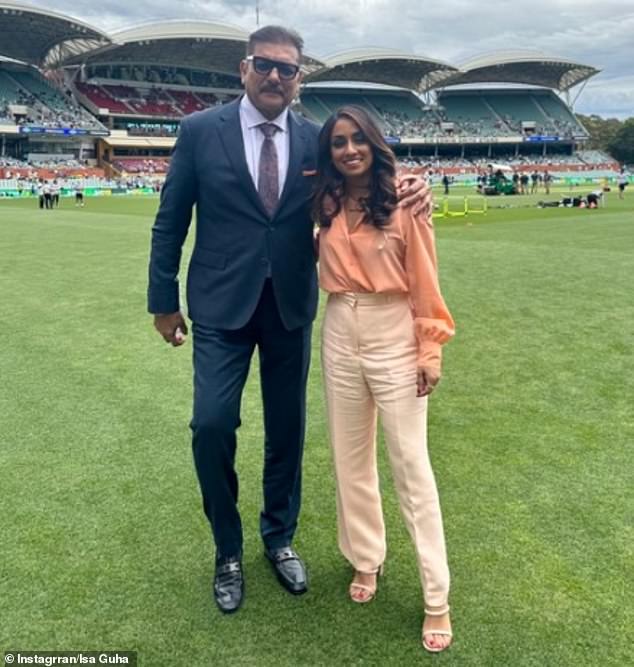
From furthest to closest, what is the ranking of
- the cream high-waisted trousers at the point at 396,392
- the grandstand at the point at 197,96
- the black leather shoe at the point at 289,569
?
the grandstand at the point at 197,96
the black leather shoe at the point at 289,569
the cream high-waisted trousers at the point at 396,392

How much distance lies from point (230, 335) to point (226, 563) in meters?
0.99

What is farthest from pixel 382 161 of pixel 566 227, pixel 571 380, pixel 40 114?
pixel 40 114

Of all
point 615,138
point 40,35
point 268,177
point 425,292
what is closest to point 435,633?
point 425,292

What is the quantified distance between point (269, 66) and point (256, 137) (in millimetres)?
286

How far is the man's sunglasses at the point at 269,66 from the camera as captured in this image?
2787mm

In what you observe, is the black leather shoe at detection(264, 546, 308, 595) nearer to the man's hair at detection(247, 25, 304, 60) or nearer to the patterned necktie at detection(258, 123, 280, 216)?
the patterned necktie at detection(258, 123, 280, 216)

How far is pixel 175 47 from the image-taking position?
66.1 m

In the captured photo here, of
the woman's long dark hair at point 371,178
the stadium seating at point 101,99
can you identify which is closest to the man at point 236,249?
the woman's long dark hair at point 371,178

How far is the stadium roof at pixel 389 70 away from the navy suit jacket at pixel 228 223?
72586 mm

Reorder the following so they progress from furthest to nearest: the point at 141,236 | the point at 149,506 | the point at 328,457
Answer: the point at 141,236, the point at 328,457, the point at 149,506

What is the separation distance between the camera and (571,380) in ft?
19.0

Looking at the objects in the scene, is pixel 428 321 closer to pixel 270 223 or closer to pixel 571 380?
pixel 270 223

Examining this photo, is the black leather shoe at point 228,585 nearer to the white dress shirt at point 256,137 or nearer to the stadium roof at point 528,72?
the white dress shirt at point 256,137

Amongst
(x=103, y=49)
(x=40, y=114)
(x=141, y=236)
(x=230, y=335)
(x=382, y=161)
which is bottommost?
(x=141, y=236)
